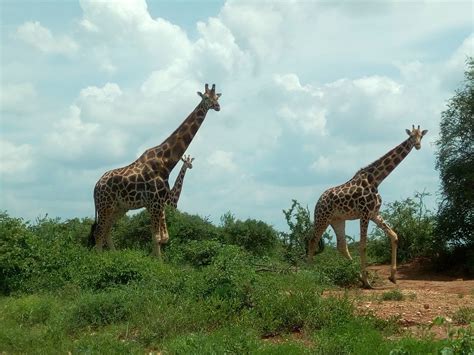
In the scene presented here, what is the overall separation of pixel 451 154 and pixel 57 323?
39.5 feet

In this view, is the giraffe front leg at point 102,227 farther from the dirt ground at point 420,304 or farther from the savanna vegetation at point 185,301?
the dirt ground at point 420,304

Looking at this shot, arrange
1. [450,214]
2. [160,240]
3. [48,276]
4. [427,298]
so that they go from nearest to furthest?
[427,298] → [48,276] → [160,240] → [450,214]

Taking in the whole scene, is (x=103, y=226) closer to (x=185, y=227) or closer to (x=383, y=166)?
(x=185, y=227)

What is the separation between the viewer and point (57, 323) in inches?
402

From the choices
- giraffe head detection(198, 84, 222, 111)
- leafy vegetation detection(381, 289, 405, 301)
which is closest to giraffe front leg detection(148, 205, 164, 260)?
giraffe head detection(198, 84, 222, 111)

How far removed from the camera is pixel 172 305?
399 inches

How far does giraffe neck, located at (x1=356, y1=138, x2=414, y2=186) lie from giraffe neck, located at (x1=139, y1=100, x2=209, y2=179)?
3442mm

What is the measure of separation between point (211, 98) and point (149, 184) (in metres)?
2.20

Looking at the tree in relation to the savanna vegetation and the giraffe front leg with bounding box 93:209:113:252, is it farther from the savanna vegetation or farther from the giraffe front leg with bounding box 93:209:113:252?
the giraffe front leg with bounding box 93:209:113:252

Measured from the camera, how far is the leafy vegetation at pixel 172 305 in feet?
→ 28.2

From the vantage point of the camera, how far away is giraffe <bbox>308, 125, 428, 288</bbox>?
1473 cm

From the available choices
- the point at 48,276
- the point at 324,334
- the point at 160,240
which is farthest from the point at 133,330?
the point at 160,240

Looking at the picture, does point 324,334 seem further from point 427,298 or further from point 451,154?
point 451,154

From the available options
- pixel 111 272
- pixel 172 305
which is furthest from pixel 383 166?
pixel 172 305
